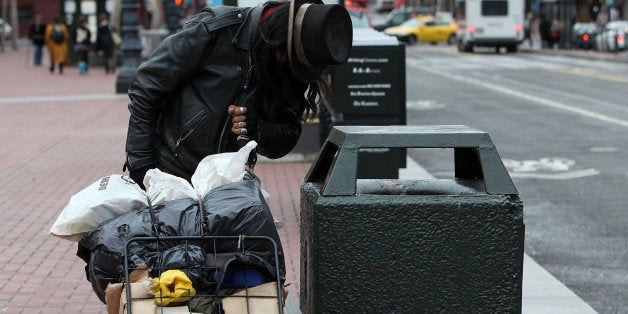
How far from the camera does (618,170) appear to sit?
12898 mm

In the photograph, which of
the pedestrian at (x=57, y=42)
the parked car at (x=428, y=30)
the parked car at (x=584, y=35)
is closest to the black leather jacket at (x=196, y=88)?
the pedestrian at (x=57, y=42)

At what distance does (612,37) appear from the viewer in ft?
152

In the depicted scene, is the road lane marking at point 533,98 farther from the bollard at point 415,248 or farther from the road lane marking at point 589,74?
the bollard at point 415,248

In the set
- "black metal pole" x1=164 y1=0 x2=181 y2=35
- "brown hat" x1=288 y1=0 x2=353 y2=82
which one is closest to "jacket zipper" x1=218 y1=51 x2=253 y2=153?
"brown hat" x1=288 y1=0 x2=353 y2=82

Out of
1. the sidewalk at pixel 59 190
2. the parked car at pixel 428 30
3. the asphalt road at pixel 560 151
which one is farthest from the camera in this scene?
the parked car at pixel 428 30

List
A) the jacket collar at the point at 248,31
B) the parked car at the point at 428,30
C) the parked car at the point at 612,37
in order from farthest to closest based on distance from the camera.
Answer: the parked car at the point at 428,30
the parked car at the point at 612,37
the jacket collar at the point at 248,31

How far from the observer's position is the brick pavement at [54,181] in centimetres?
682

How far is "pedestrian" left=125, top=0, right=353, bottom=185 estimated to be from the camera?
4.45 metres

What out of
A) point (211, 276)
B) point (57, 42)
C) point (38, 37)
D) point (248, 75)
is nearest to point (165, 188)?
point (211, 276)

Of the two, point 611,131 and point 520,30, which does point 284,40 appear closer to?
point 611,131

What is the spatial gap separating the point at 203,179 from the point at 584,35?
47678 mm

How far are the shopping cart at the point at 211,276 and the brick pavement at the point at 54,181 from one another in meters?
2.79

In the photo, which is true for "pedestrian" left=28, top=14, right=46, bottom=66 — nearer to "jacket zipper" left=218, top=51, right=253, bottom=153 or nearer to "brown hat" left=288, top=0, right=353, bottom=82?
"jacket zipper" left=218, top=51, right=253, bottom=153

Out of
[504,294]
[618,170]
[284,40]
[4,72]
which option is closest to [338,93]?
[618,170]
